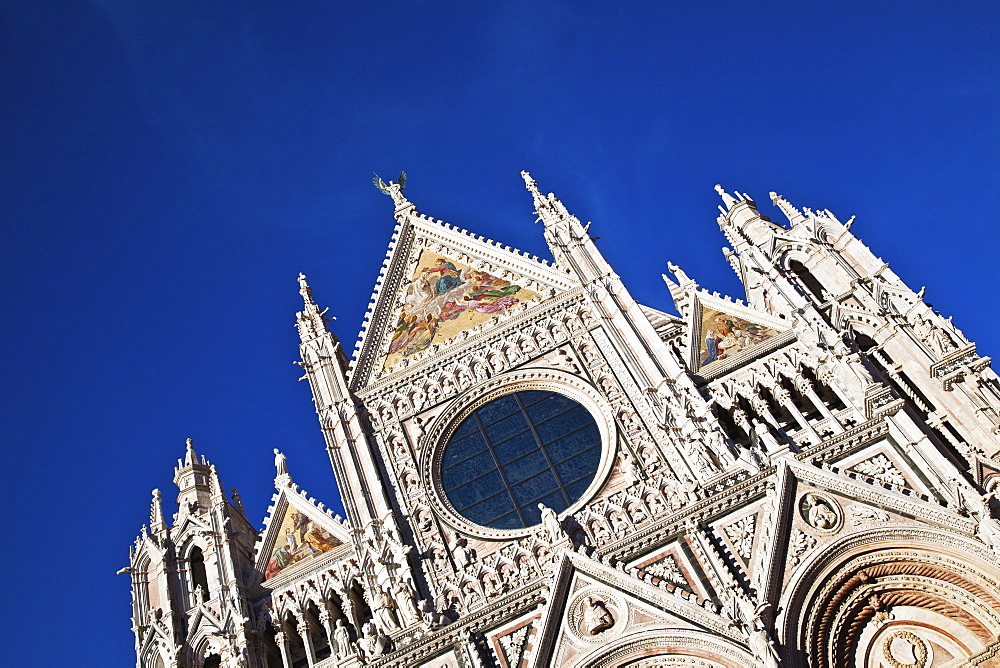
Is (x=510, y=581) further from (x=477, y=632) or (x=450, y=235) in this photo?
(x=450, y=235)

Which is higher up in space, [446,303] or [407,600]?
[446,303]

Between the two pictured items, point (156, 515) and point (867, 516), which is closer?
point (867, 516)

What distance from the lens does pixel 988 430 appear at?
14953mm

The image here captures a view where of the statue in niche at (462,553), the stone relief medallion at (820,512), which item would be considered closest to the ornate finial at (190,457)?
the statue in niche at (462,553)

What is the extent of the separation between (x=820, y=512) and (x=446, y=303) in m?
9.47

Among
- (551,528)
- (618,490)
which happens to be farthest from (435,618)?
(618,490)

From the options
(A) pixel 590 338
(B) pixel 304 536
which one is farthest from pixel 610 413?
(B) pixel 304 536

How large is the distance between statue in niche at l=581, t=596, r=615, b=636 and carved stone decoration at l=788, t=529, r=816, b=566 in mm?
2758

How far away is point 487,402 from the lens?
18516 mm

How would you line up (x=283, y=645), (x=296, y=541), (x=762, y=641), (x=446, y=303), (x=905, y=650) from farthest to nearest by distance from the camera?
1. (x=446, y=303)
2. (x=296, y=541)
3. (x=283, y=645)
4. (x=905, y=650)
5. (x=762, y=641)

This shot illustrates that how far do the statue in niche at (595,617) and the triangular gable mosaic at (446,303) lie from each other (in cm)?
724

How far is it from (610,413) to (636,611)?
3.98 metres

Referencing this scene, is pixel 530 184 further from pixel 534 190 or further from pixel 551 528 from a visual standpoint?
pixel 551 528

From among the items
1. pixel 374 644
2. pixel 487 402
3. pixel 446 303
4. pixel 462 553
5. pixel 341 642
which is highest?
pixel 446 303
